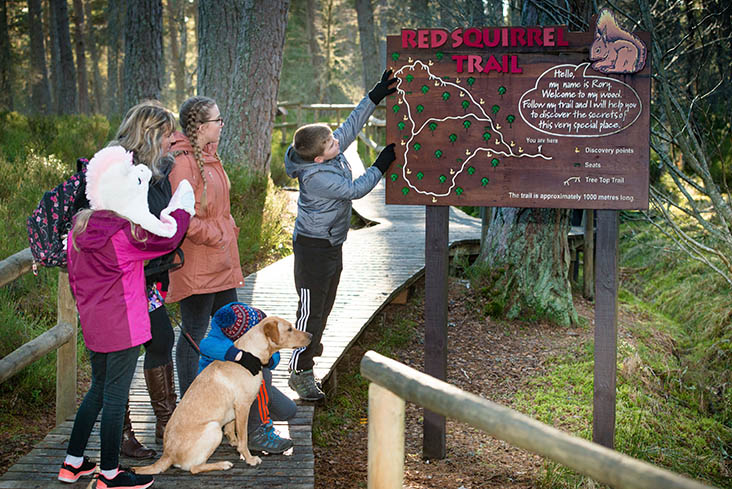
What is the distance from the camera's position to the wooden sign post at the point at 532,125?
4.25 meters

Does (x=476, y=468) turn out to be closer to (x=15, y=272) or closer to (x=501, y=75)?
(x=501, y=75)

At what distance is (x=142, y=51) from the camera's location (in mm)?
12047

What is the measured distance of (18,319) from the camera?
5.89 metres

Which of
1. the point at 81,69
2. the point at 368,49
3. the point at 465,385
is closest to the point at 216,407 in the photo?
the point at 465,385

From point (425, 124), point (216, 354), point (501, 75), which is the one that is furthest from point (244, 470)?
point (501, 75)

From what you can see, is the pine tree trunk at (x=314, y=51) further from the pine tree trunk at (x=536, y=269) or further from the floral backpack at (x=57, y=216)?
the floral backpack at (x=57, y=216)

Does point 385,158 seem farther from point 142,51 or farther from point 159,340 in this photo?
point 142,51

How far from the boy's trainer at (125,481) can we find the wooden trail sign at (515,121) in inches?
86.8

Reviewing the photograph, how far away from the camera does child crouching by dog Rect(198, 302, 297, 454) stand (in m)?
3.80

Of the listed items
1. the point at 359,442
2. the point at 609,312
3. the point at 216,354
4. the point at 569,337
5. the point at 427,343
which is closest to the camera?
the point at 216,354

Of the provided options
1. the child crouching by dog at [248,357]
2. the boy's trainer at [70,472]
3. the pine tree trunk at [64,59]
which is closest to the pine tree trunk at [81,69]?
the pine tree trunk at [64,59]

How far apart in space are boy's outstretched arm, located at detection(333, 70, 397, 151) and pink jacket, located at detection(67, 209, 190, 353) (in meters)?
1.67

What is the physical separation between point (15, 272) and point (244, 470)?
1.75 m

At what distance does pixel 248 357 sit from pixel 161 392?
590 mm
